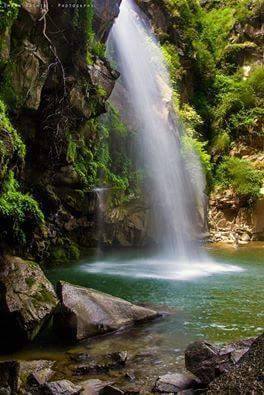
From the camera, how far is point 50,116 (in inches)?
462

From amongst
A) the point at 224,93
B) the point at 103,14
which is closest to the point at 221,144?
the point at 224,93

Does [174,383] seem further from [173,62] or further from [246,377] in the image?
[173,62]

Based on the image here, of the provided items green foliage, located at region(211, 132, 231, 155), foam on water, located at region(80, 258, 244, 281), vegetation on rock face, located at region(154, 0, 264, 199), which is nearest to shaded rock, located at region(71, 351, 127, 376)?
foam on water, located at region(80, 258, 244, 281)

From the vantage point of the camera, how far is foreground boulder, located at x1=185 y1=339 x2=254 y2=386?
15.5 feet

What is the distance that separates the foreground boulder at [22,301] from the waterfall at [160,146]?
32.6ft

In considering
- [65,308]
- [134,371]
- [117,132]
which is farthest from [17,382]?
[117,132]

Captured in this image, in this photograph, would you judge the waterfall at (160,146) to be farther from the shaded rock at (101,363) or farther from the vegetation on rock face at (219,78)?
the shaded rock at (101,363)

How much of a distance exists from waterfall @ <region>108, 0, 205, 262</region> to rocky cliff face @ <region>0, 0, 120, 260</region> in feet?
11.9

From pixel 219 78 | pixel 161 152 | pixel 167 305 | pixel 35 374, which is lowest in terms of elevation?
pixel 35 374

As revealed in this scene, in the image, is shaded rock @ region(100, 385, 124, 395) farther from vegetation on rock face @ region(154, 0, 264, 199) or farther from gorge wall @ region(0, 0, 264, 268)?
vegetation on rock face @ region(154, 0, 264, 199)

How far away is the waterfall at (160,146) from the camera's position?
711 inches

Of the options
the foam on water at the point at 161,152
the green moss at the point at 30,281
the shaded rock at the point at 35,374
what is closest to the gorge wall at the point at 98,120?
the foam on water at the point at 161,152

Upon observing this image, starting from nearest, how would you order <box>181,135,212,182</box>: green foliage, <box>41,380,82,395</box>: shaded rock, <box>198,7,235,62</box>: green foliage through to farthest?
1. <box>41,380,82,395</box>: shaded rock
2. <box>181,135,212,182</box>: green foliage
3. <box>198,7,235,62</box>: green foliage

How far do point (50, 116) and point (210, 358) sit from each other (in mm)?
8439
